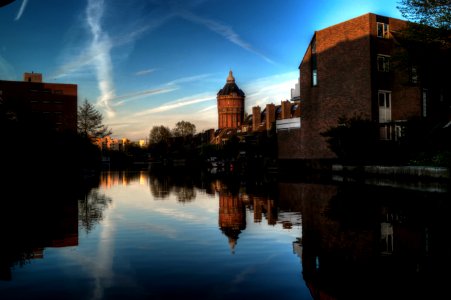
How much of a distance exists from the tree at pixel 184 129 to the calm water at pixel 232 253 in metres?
129

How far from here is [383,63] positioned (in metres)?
42.6

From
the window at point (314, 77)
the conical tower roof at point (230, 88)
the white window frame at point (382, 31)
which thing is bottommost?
the window at point (314, 77)

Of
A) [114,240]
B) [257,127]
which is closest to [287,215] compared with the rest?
[114,240]

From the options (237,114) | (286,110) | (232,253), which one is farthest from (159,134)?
(232,253)

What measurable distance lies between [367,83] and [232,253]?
37093 mm

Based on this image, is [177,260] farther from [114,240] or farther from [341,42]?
[341,42]

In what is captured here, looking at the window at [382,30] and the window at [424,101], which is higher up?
the window at [382,30]

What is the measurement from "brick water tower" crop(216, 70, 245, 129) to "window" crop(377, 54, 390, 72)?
307 feet

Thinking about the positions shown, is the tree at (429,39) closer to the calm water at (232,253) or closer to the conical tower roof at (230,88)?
the calm water at (232,253)

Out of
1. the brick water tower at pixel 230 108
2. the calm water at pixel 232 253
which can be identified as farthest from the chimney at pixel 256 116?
the calm water at pixel 232 253

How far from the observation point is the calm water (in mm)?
5434

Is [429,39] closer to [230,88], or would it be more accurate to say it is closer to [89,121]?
[89,121]

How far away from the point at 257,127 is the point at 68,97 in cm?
5463

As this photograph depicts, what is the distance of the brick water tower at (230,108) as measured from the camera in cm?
13712
